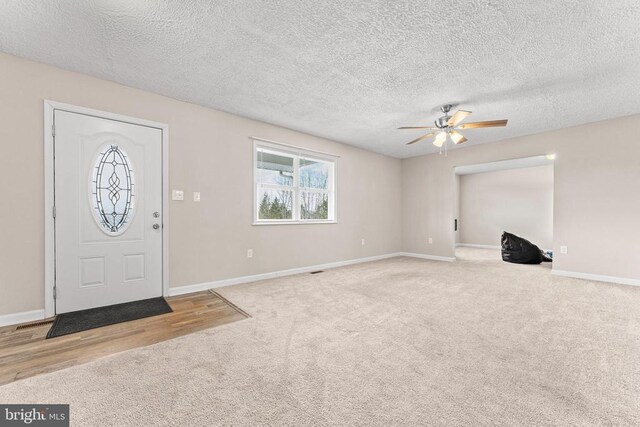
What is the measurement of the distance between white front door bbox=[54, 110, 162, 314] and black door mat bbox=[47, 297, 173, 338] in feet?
0.39

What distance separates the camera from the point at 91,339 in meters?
2.23

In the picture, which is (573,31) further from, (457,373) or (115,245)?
(115,245)

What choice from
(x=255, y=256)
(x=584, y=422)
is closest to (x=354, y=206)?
(x=255, y=256)

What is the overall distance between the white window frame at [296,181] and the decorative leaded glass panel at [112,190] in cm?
165

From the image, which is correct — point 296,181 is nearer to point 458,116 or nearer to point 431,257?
point 458,116

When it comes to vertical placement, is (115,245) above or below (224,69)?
below

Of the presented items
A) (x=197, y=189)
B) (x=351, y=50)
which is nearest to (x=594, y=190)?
(x=351, y=50)

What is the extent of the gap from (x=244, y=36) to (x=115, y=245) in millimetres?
2707

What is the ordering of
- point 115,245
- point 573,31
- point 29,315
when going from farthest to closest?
point 115,245 < point 29,315 < point 573,31

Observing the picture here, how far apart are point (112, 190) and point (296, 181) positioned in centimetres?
272

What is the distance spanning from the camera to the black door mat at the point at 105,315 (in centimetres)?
244

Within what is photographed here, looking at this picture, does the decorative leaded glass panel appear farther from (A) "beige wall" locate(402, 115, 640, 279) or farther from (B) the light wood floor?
(A) "beige wall" locate(402, 115, 640, 279)

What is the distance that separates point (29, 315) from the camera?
259 cm

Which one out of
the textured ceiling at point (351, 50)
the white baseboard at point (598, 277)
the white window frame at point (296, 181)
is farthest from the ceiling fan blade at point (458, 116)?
the white baseboard at point (598, 277)
